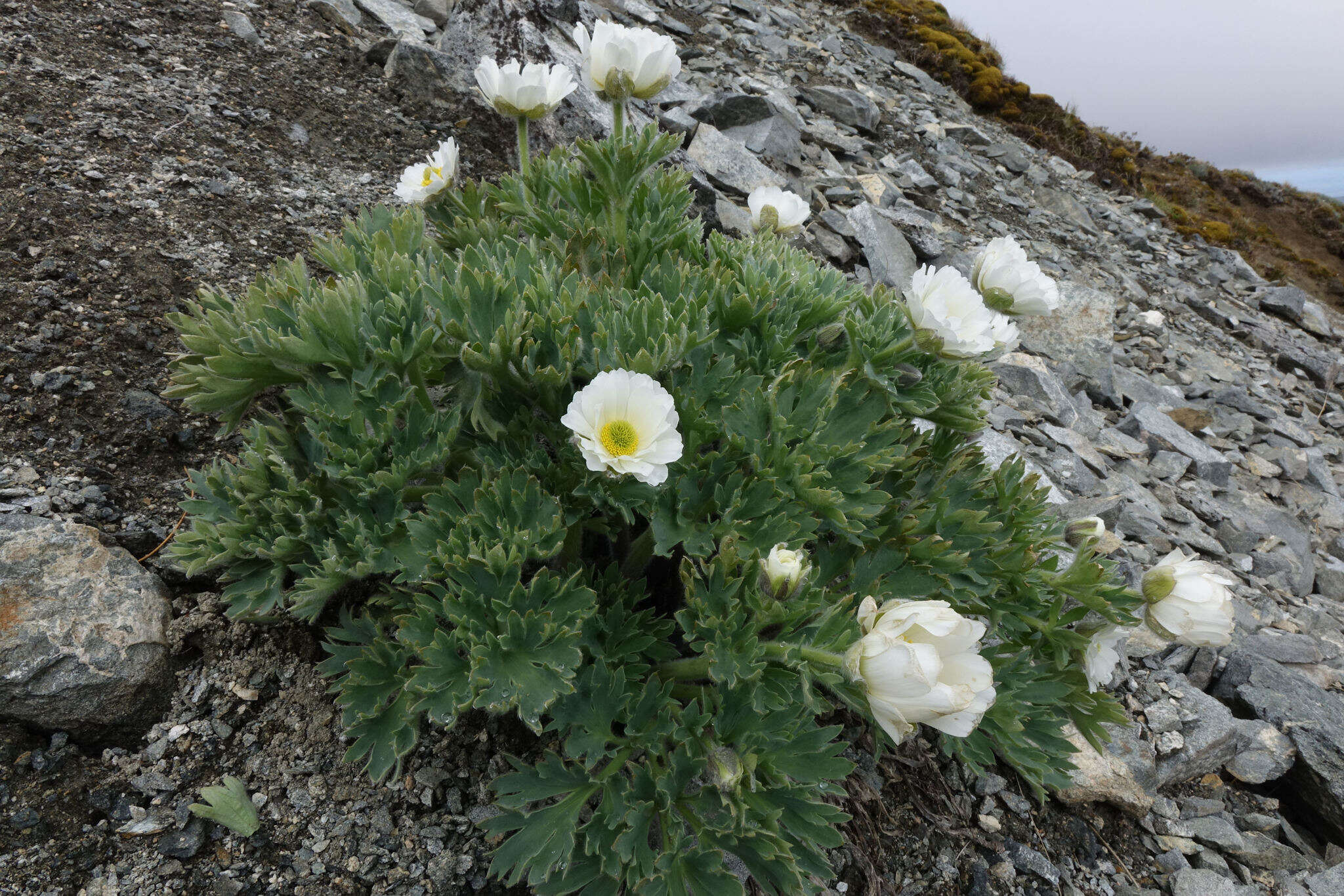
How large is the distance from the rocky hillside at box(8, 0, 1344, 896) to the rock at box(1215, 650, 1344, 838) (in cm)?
2

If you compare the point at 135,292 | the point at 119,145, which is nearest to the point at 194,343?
the point at 135,292

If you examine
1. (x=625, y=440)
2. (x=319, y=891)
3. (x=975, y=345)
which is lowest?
(x=319, y=891)

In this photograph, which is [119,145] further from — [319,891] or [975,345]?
[975,345]

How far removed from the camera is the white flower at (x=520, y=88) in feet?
10.9

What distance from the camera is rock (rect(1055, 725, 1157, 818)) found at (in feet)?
10.5

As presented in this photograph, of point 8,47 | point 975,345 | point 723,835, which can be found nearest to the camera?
point 723,835

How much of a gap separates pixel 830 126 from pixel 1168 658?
7215mm

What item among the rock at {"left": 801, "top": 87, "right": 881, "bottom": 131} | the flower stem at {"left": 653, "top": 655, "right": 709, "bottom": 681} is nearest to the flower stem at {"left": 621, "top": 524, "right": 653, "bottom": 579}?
the flower stem at {"left": 653, "top": 655, "right": 709, "bottom": 681}

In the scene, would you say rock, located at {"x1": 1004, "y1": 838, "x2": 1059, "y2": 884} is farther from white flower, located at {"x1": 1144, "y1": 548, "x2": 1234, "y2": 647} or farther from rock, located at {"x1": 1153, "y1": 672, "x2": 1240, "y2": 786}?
white flower, located at {"x1": 1144, "y1": 548, "x2": 1234, "y2": 647}

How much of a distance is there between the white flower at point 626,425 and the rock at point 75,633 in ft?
5.24

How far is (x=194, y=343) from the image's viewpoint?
2535 millimetres

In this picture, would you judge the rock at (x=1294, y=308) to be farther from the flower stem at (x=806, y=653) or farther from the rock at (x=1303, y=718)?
the flower stem at (x=806, y=653)

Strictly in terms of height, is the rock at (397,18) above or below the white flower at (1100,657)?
below

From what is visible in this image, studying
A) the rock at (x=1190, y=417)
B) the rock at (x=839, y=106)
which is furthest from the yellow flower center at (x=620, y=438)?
the rock at (x=839, y=106)
